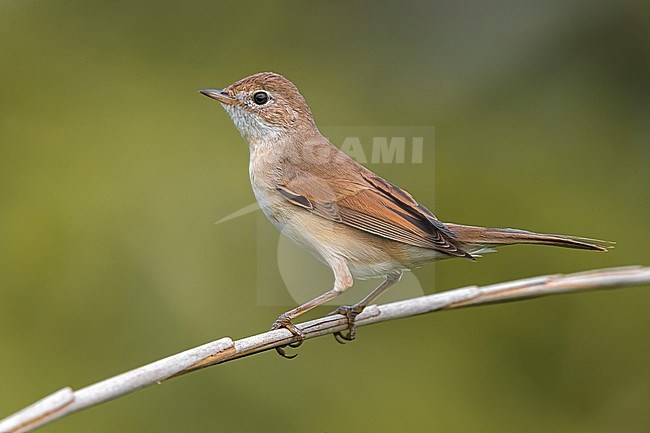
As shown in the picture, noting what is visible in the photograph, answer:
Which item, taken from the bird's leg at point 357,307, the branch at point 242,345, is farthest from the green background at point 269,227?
the branch at point 242,345

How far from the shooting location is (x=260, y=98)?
289 cm

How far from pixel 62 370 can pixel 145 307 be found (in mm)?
409

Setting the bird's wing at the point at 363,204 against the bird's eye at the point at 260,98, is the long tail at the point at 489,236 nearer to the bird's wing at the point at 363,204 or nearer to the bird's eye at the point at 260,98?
the bird's wing at the point at 363,204

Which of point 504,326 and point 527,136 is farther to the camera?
point 527,136

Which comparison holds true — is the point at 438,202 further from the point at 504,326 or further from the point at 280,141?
the point at 280,141

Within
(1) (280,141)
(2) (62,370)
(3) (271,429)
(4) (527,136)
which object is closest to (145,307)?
(2) (62,370)

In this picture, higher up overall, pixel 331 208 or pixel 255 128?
pixel 255 128

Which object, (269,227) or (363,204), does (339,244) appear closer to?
(363,204)

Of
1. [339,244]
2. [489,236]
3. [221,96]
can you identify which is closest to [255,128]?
[221,96]

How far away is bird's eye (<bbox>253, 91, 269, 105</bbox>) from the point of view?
2875 mm

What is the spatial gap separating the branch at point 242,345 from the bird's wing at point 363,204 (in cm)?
53

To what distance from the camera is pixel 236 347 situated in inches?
71.1

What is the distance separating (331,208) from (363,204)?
0.35ft

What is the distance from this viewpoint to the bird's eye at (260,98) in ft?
9.43
